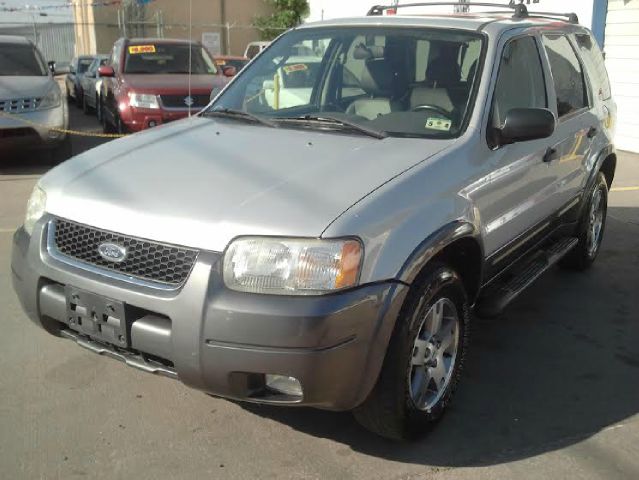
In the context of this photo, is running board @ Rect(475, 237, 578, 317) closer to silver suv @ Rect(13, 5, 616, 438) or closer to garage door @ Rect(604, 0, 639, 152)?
silver suv @ Rect(13, 5, 616, 438)

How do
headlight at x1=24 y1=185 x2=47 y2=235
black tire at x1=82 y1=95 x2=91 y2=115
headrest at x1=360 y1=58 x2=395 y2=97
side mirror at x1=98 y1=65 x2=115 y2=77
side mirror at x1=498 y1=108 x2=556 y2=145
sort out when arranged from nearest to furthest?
headlight at x1=24 y1=185 x2=47 y2=235
side mirror at x1=498 y1=108 x2=556 y2=145
headrest at x1=360 y1=58 x2=395 y2=97
side mirror at x1=98 y1=65 x2=115 y2=77
black tire at x1=82 y1=95 x2=91 y2=115

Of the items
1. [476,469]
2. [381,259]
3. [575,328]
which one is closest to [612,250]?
[575,328]

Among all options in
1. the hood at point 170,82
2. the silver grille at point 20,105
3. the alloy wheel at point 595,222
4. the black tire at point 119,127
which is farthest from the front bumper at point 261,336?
the black tire at point 119,127

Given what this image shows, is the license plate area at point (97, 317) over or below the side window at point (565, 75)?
below

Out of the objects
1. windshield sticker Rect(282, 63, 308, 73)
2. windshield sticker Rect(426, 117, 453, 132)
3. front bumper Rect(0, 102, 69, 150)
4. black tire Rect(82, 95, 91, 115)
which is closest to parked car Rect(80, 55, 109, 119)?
black tire Rect(82, 95, 91, 115)

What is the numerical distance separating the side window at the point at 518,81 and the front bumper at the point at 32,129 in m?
6.96

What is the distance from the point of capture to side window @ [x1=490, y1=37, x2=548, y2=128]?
3852 mm

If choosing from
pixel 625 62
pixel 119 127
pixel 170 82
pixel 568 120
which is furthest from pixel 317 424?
pixel 625 62

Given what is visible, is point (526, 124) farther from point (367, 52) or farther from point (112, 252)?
point (112, 252)

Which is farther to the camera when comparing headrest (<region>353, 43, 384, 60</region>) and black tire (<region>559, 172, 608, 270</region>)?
black tire (<region>559, 172, 608, 270</region>)

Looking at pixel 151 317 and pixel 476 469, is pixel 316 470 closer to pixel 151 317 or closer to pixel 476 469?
pixel 476 469

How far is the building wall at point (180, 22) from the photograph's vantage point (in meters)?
27.6

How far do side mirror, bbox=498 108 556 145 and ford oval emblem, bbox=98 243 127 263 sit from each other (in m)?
1.98

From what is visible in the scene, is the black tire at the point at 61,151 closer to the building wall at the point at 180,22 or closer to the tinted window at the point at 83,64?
the tinted window at the point at 83,64
